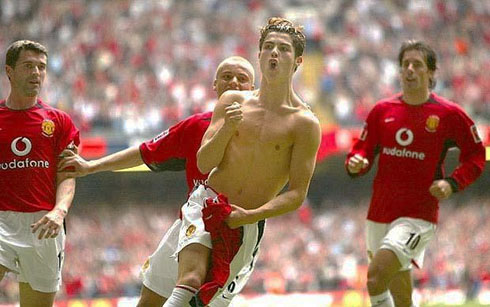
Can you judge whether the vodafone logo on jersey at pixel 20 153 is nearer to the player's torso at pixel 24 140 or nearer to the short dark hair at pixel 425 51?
the player's torso at pixel 24 140

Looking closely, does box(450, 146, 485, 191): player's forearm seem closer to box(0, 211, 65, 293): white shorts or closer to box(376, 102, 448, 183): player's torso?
box(376, 102, 448, 183): player's torso

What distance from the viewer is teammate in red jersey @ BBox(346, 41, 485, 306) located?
740 cm

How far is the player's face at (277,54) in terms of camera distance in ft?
18.3

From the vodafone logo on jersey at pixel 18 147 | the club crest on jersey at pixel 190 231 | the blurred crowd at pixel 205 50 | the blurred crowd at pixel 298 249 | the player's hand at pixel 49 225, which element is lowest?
the blurred crowd at pixel 298 249

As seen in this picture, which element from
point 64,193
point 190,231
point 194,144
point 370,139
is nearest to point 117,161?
point 64,193

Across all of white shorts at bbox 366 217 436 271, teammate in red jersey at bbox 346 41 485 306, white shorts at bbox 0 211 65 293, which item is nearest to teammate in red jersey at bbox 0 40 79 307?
white shorts at bbox 0 211 65 293

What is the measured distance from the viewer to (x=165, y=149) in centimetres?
673

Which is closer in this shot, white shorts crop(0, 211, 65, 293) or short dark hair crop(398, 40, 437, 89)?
Result: white shorts crop(0, 211, 65, 293)

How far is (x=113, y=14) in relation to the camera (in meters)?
22.6

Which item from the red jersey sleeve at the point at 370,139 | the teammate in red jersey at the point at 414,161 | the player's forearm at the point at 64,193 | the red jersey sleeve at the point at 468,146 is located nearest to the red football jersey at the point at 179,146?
the player's forearm at the point at 64,193

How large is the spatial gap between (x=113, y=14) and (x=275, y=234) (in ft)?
24.0

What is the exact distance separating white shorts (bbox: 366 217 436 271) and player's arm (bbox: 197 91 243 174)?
2075 mm

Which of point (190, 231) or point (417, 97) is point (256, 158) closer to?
point (190, 231)

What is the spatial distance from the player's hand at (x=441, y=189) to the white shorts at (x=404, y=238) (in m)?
0.29
